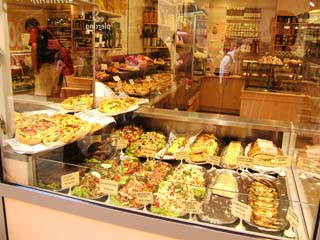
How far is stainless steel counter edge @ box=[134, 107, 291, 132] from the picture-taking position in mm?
2172

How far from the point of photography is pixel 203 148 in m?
2.09

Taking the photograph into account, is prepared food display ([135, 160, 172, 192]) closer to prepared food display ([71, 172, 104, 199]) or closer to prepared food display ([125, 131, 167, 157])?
prepared food display ([125, 131, 167, 157])

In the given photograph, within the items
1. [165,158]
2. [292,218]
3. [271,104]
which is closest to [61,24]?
[271,104]

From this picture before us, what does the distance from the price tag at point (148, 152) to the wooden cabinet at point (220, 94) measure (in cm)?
539

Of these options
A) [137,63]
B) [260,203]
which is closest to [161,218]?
[260,203]

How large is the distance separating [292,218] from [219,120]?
39.6 inches

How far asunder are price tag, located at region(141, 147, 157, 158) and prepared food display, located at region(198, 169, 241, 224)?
0.44 m

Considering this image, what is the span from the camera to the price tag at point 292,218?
1357 mm

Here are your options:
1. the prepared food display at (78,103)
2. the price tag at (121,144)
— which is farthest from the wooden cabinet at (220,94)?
the price tag at (121,144)

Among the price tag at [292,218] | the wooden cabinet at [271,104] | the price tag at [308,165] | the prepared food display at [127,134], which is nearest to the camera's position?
the price tag at [292,218]

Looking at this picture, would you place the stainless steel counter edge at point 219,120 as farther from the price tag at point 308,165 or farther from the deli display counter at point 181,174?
the price tag at point 308,165

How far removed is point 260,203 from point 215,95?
610cm

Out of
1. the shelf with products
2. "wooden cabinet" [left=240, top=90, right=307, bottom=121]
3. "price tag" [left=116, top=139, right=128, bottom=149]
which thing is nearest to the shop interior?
"price tag" [left=116, top=139, right=128, bottom=149]

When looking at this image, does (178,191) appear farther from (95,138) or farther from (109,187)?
(95,138)
